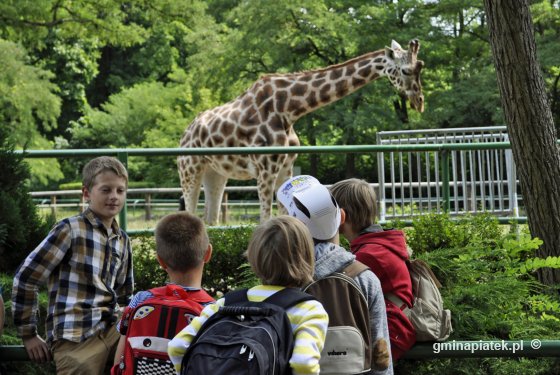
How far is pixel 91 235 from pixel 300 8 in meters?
23.7

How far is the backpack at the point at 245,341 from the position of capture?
8.43 ft

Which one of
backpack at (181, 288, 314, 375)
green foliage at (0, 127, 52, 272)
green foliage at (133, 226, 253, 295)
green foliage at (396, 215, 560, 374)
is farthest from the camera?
green foliage at (133, 226, 253, 295)

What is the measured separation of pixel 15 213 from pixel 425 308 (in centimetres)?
259

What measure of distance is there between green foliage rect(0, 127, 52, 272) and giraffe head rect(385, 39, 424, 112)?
5.70m

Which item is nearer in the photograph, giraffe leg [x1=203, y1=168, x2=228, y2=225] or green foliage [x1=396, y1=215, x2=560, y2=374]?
green foliage [x1=396, y1=215, x2=560, y2=374]

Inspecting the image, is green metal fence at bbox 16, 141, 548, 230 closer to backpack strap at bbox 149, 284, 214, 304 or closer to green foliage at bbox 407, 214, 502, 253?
green foliage at bbox 407, 214, 502, 253

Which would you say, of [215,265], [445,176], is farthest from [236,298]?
[445,176]

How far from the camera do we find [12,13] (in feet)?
57.9

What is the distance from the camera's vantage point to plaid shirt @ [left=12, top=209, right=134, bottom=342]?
3613 millimetres

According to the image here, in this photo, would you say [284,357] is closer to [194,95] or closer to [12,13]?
[12,13]

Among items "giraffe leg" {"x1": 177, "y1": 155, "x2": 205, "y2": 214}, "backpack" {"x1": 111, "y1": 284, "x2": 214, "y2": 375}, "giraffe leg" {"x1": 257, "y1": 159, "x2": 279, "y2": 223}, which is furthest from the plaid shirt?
"giraffe leg" {"x1": 177, "y1": 155, "x2": 205, "y2": 214}

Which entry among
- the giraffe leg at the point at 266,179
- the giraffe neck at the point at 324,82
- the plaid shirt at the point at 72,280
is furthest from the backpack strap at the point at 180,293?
the giraffe neck at the point at 324,82

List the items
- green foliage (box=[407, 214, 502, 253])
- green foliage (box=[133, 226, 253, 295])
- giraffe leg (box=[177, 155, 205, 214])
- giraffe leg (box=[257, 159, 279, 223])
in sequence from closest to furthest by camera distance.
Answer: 1. green foliage (box=[133, 226, 253, 295])
2. green foliage (box=[407, 214, 502, 253])
3. giraffe leg (box=[257, 159, 279, 223])
4. giraffe leg (box=[177, 155, 205, 214])

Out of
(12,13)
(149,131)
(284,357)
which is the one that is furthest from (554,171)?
(149,131)
